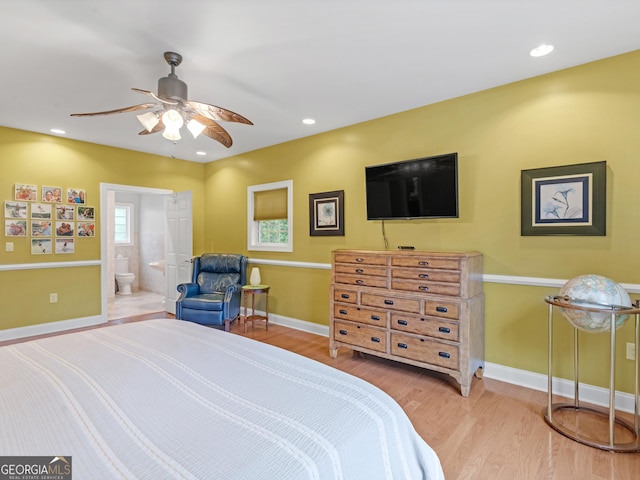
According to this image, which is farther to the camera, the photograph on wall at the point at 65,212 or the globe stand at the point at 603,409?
the photograph on wall at the point at 65,212

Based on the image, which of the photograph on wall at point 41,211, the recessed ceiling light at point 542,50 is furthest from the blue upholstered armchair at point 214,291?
the recessed ceiling light at point 542,50

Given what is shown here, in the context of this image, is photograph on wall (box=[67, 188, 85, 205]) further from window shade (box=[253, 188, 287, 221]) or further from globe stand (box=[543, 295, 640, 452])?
globe stand (box=[543, 295, 640, 452])

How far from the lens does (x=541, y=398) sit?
259 cm

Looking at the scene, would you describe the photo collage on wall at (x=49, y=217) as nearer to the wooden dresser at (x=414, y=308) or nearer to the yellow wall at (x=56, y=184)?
the yellow wall at (x=56, y=184)

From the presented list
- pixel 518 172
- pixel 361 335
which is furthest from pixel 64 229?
pixel 518 172

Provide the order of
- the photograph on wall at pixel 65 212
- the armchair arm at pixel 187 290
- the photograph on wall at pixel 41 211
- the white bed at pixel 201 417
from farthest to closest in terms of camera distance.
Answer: the armchair arm at pixel 187 290 → the photograph on wall at pixel 65 212 → the photograph on wall at pixel 41 211 → the white bed at pixel 201 417

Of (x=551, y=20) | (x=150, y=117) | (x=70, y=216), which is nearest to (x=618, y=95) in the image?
(x=551, y=20)

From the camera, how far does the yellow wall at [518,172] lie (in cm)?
241

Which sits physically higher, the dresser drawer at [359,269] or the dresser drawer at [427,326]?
the dresser drawer at [359,269]

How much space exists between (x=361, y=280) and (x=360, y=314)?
13.5 inches

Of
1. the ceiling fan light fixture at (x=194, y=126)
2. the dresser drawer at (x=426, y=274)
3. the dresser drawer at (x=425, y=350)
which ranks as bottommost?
the dresser drawer at (x=425, y=350)

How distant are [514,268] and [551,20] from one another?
6.04 feet

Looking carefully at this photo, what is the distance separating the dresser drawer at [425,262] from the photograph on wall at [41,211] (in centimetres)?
443

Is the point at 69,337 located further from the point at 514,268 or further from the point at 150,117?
the point at 514,268
